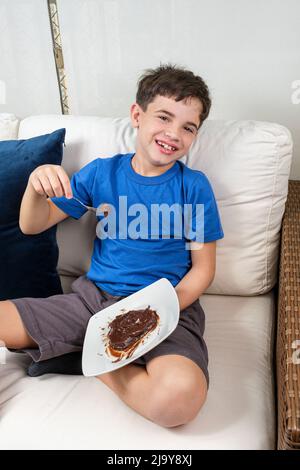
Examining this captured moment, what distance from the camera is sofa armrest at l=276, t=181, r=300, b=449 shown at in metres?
0.86

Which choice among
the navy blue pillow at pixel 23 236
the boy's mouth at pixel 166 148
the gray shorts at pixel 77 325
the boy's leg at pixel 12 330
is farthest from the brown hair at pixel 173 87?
the boy's leg at pixel 12 330

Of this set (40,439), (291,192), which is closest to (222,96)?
(291,192)

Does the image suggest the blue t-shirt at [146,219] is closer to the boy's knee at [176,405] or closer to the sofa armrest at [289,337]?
the sofa armrest at [289,337]

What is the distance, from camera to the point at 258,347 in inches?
50.8

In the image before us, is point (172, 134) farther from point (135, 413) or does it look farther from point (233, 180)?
point (135, 413)

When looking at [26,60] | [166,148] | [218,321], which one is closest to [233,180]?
[166,148]

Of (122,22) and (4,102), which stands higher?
(122,22)

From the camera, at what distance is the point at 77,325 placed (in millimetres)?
1268

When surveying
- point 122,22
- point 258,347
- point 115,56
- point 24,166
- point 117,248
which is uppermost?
point 122,22

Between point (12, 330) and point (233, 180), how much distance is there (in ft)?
2.38

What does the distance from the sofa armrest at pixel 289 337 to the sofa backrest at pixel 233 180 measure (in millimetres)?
88

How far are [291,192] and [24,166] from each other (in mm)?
846

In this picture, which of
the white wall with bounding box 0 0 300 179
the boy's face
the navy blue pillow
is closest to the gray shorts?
the navy blue pillow

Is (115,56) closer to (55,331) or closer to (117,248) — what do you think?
(117,248)
